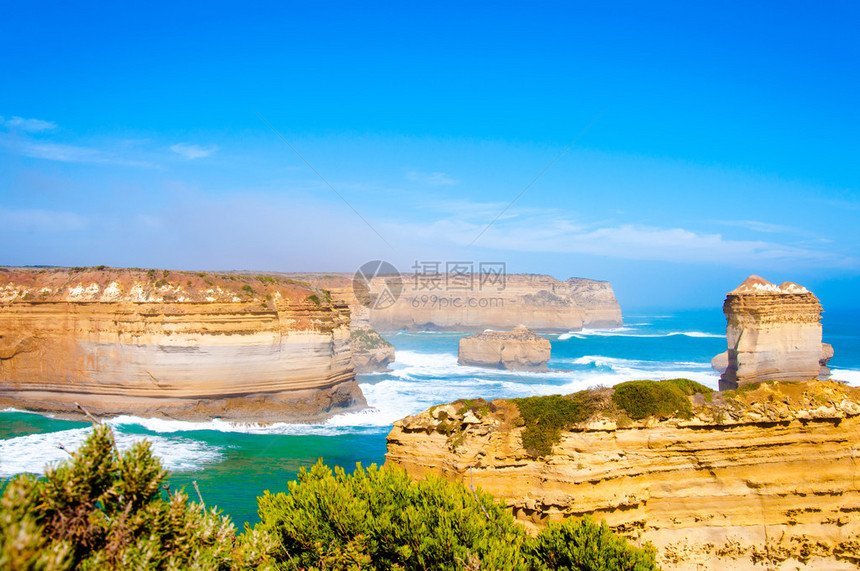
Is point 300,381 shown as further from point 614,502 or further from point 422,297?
point 422,297

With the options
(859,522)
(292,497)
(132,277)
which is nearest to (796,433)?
(859,522)

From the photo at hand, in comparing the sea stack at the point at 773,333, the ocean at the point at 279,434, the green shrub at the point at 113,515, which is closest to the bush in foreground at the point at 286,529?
the green shrub at the point at 113,515

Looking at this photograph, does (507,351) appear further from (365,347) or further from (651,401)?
(651,401)

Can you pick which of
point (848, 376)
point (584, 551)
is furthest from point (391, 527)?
point (848, 376)

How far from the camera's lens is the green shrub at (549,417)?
10684 millimetres

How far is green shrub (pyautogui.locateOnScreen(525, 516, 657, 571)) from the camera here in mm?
7719

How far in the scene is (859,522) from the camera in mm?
11109

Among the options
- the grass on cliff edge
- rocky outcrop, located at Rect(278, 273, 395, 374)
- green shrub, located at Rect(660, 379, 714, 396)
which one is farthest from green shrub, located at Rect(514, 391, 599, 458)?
rocky outcrop, located at Rect(278, 273, 395, 374)

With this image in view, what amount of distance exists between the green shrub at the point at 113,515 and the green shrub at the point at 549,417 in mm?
6742

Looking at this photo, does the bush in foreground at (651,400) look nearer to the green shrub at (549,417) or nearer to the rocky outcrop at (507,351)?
the green shrub at (549,417)

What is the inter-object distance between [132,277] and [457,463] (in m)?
26.4

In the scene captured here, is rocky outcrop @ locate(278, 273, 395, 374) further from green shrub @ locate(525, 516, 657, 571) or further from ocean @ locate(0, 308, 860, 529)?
green shrub @ locate(525, 516, 657, 571)

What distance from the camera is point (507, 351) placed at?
50.6 meters

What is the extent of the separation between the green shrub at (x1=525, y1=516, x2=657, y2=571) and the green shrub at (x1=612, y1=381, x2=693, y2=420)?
318 cm
